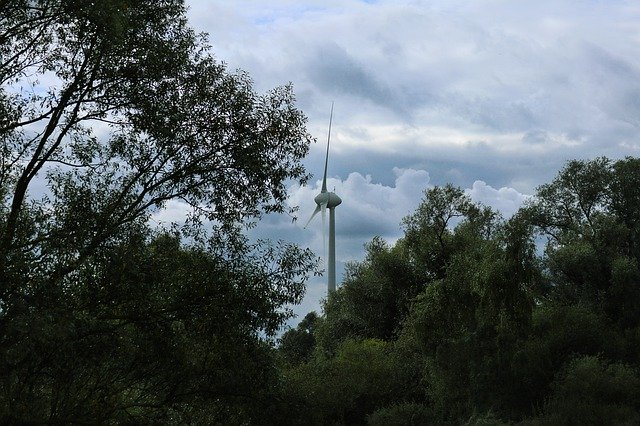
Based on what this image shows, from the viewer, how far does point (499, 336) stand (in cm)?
3500

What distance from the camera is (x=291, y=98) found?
61.0ft

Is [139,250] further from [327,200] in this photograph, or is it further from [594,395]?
[327,200]

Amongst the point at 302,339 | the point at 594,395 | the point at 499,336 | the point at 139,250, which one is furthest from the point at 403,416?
the point at 302,339

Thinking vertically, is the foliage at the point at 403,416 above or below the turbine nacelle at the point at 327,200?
below

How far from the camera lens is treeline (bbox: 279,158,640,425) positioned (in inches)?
1313

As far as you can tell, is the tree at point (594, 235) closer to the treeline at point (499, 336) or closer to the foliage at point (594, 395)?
the treeline at point (499, 336)

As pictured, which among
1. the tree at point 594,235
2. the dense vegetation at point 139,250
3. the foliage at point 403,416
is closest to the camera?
the dense vegetation at point 139,250

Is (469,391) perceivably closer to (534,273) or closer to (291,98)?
(534,273)

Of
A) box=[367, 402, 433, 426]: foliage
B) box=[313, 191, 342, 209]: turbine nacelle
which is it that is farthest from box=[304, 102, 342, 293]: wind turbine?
box=[367, 402, 433, 426]: foliage

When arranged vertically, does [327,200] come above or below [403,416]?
above

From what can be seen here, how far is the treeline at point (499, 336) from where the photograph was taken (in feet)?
109

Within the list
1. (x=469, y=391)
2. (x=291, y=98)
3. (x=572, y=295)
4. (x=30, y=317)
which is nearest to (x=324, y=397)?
(x=469, y=391)

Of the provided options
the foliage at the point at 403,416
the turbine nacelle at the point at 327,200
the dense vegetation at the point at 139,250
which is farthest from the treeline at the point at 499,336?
the turbine nacelle at the point at 327,200

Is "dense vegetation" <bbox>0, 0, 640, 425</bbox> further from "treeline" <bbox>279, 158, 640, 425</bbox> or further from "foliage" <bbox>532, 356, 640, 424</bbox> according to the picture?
"foliage" <bbox>532, 356, 640, 424</bbox>
